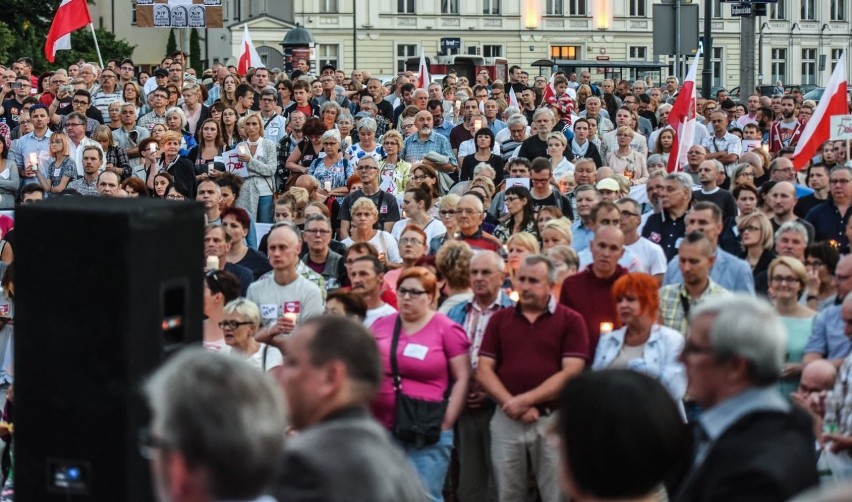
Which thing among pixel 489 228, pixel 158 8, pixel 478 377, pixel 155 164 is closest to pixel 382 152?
pixel 155 164

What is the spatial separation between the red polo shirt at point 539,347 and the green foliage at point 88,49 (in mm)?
46024

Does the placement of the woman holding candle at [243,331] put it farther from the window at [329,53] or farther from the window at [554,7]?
the window at [554,7]

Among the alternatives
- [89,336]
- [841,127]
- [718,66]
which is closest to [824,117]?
[841,127]

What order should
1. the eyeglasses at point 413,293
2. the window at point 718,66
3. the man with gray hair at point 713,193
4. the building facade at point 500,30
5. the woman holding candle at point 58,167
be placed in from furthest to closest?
the window at point 718,66 < the building facade at point 500,30 < the woman holding candle at point 58,167 < the man with gray hair at point 713,193 < the eyeglasses at point 413,293

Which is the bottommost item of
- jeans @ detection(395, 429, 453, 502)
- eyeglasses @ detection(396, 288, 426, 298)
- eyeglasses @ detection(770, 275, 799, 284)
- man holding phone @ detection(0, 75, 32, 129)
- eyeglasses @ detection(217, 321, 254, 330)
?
jeans @ detection(395, 429, 453, 502)

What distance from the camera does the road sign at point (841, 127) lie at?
15.6 meters

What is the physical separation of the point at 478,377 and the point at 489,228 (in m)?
5.25

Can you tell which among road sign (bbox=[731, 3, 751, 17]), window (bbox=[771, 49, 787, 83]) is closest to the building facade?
window (bbox=[771, 49, 787, 83])

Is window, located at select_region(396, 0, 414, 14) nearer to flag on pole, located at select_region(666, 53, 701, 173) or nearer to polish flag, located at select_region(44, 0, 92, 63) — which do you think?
polish flag, located at select_region(44, 0, 92, 63)

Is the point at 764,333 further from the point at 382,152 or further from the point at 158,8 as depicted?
the point at 158,8

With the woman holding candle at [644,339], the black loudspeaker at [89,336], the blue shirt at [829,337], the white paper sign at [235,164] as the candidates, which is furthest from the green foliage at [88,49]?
the black loudspeaker at [89,336]

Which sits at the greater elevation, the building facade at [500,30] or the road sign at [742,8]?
the building facade at [500,30]

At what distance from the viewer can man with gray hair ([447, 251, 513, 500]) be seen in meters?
8.91

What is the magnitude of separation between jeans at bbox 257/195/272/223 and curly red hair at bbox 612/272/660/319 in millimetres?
8161
